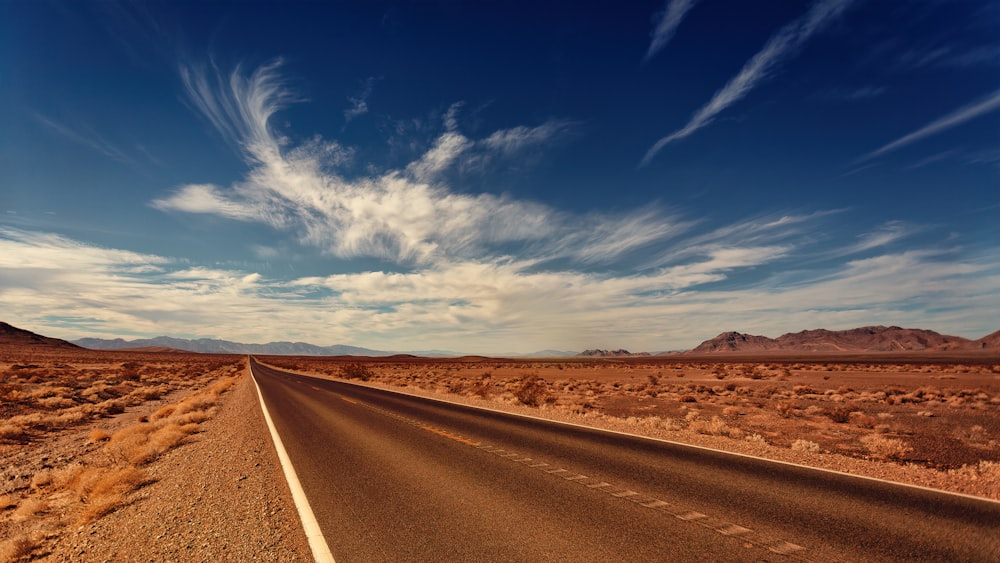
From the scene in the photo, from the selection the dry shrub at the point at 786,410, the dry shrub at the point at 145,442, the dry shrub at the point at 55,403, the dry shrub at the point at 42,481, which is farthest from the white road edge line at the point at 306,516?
the dry shrub at the point at 55,403

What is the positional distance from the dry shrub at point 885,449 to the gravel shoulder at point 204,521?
12.8 metres

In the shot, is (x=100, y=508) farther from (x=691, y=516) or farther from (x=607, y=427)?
(x=607, y=427)

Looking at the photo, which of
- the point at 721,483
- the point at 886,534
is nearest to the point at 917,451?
the point at 721,483

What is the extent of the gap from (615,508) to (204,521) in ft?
17.8

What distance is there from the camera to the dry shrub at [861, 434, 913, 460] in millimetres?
10508

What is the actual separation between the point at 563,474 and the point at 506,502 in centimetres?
165

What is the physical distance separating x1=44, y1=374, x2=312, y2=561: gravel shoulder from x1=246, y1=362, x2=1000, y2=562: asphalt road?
1.69 feet

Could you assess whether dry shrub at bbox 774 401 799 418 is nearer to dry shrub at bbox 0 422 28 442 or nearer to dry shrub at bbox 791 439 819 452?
dry shrub at bbox 791 439 819 452

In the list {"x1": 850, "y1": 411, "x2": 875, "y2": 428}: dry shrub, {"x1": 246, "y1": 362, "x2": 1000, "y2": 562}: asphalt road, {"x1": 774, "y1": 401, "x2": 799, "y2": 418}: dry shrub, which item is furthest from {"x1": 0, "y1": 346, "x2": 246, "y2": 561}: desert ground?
{"x1": 774, "y1": 401, "x2": 799, "y2": 418}: dry shrub

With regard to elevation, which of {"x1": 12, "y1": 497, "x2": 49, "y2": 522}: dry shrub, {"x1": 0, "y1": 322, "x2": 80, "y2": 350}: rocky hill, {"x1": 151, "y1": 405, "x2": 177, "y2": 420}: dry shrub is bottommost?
{"x1": 12, "y1": 497, "x2": 49, "y2": 522}: dry shrub

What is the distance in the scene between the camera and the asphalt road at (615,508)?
14.1ft

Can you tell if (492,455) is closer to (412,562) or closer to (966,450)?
(412,562)

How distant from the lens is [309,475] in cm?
765

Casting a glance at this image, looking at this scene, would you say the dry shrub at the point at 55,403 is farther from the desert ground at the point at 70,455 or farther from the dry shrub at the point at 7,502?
the dry shrub at the point at 7,502
